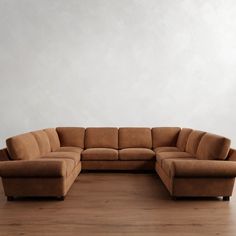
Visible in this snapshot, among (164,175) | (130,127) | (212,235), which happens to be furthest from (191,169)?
(130,127)

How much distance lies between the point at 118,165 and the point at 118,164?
19mm

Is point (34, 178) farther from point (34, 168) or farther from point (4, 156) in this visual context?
point (4, 156)

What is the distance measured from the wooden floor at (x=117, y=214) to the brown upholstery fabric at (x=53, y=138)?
129 cm

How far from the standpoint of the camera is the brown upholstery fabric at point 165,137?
5.51m

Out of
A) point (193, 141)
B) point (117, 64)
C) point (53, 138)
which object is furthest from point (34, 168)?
point (117, 64)

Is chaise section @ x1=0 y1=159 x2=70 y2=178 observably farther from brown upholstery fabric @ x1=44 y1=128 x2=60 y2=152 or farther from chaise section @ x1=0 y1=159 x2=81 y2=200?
brown upholstery fabric @ x1=44 y1=128 x2=60 y2=152

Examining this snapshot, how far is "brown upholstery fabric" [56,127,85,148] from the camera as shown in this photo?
5.51 metres

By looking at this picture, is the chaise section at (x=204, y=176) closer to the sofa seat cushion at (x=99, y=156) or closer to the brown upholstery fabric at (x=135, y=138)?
the sofa seat cushion at (x=99, y=156)

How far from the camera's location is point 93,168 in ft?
16.3

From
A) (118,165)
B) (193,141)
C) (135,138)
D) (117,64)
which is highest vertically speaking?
(117,64)

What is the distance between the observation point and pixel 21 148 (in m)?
3.64

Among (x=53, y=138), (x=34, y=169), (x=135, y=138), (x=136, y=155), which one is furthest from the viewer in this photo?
(x=135, y=138)

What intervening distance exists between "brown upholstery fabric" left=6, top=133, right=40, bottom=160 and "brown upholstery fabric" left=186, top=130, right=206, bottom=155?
7.85 ft

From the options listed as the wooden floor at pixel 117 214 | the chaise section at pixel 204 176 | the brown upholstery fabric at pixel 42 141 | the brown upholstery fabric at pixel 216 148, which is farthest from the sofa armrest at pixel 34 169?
the brown upholstery fabric at pixel 216 148
